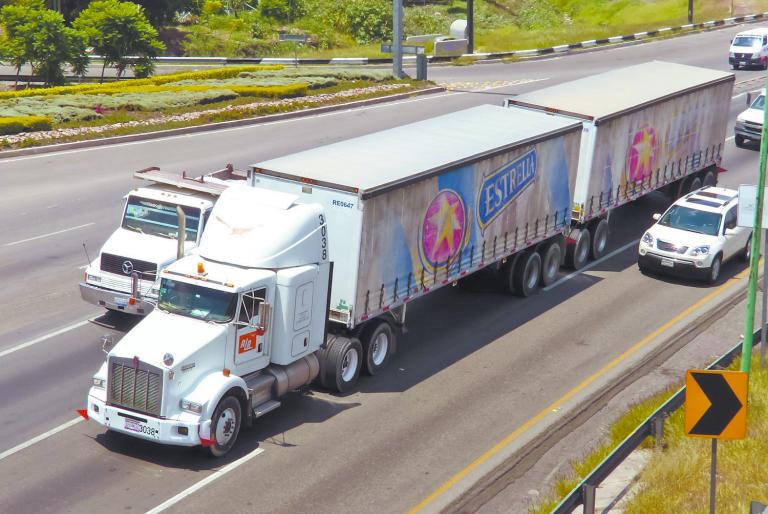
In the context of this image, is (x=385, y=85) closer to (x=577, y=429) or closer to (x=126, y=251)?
(x=126, y=251)

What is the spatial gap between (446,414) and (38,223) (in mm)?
14629

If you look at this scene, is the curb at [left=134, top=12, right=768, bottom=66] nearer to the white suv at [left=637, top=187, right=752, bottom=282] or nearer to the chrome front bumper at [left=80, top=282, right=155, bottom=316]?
the white suv at [left=637, top=187, right=752, bottom=282]

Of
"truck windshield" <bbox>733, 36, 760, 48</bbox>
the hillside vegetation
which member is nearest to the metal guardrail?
"truck windshield" <bbox>733, 36, 760, 48</bbox>

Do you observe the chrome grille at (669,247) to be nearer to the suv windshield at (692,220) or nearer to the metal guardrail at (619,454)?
the suv windshield at (692,220)

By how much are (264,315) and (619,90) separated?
1676 centimetres

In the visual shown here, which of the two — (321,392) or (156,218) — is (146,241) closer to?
(156,218)

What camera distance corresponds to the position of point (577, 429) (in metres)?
18.6

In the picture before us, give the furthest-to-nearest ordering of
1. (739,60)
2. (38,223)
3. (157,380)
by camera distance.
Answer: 1. (739,60)
2. (38,223)
3. (157,380)

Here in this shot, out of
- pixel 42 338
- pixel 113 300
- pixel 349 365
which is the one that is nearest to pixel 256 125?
pixel 113 300

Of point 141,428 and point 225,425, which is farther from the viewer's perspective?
point 225,425

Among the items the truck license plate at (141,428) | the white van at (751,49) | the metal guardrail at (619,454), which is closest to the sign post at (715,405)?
the metal guardrail at (619,454)

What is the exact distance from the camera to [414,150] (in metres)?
21.9

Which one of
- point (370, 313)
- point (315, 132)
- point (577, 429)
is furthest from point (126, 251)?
point (315, 132)

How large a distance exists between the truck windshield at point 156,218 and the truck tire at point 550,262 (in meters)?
8.56
